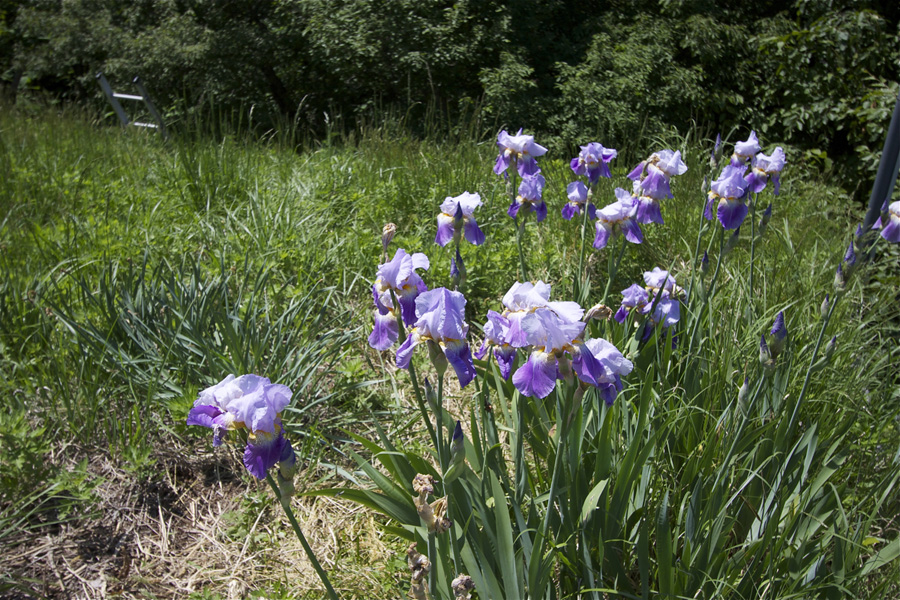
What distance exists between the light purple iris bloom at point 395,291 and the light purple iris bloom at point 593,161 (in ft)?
3.62

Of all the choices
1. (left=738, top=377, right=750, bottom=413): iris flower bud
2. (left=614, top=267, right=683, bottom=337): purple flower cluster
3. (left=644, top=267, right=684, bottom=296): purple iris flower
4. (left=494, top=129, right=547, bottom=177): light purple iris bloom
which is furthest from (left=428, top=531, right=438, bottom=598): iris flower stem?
(left=494, top=129, right=547, bottom=177): light purple iris bloom

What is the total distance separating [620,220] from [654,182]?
0.18 metres

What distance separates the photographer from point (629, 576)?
1528mm

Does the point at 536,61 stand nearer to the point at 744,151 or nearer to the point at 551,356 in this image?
the point at 744,151

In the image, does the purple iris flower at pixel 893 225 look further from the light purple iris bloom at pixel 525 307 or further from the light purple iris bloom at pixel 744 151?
the light purple iris bloom at pixel 525 307

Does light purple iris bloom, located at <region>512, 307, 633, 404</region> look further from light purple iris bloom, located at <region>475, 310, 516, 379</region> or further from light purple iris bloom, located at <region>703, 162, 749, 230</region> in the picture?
light purple iris bloom, located at <region>703, 162, 749, 230</region>

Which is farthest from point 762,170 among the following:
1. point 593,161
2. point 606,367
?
point 606,367

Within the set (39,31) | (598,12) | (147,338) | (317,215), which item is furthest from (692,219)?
(39,31)

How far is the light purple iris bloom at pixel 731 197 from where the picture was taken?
6.23 feet

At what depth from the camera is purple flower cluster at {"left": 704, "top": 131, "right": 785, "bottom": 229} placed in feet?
6.24

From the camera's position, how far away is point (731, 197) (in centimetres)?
192

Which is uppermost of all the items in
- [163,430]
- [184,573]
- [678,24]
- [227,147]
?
[678,24]

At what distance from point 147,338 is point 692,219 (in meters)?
Result: 2.70

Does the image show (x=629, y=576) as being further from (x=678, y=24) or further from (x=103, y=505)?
(x=678, y=24)
